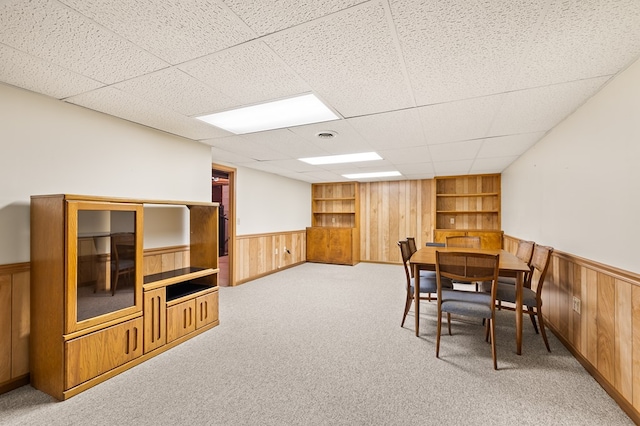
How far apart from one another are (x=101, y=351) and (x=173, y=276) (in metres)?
0.83

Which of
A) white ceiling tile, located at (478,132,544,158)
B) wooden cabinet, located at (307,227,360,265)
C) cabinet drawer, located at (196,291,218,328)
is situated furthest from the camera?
wooden cabinet, located at (307,227,360,265)

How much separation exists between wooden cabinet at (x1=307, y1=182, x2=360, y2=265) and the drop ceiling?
4.35 m

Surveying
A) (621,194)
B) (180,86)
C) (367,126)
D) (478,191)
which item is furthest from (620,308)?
(478,191)

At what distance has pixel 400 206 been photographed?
22.3ft

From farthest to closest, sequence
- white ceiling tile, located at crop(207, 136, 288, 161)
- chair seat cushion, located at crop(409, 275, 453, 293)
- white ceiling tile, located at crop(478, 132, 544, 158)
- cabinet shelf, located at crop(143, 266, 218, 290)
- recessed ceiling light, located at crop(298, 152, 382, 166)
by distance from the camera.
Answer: recessed ceiling light, located at crop(298, 152, 382, 166), white ceiling tile, located at crop(207, 136, 288, 161), white ceiling tile, located at crop(478, 132, 544, 158), chair seat cushion, located at crop(409, 275, 453, 293), cabinet shelf, located at crop(143, 266, 218, 290)

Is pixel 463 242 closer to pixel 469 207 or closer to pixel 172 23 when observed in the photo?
pixel 469 207

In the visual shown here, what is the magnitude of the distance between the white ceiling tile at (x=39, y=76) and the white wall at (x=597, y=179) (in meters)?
3.55

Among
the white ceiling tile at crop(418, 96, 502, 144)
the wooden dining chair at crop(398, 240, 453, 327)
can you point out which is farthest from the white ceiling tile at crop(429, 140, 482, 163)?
the wooden dining chair at crop(398, 240, 453, 327)

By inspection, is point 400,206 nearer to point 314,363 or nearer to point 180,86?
point 314,363

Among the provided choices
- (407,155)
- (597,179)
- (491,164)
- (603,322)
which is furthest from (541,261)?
(491,164)

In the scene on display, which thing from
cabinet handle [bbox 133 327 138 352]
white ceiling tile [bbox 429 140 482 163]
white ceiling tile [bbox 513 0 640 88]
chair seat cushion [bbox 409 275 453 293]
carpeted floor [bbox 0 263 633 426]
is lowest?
carpeted floor [bbox 0 263 633 426]

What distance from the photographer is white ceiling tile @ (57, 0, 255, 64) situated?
1215 millimetres

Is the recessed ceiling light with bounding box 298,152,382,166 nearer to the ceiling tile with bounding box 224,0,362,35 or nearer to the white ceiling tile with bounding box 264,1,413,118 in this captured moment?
the white ceiling tile with bounding box 264,1,413,118

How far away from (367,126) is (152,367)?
2.92m
